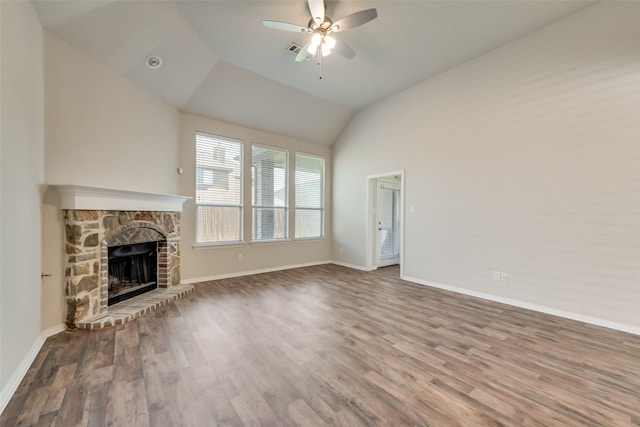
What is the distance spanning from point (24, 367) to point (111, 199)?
1810mm

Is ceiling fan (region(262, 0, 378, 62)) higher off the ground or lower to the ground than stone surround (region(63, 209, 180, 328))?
higher

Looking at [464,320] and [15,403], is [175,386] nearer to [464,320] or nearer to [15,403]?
[15,403]

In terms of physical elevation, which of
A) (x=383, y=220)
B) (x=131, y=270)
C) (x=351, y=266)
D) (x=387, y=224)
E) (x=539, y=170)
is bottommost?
(x=351, y=266)

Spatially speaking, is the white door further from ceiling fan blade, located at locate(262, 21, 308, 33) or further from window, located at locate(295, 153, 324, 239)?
ceiling fan blade, located at locate(262, 21, 308, 33)

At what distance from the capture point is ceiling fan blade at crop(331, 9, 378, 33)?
2.61m

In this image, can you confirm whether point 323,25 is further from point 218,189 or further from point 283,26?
point 218,189

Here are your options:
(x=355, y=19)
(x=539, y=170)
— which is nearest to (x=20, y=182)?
(x=355, y=19)

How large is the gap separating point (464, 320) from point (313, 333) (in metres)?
1.84

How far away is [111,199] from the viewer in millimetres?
3145

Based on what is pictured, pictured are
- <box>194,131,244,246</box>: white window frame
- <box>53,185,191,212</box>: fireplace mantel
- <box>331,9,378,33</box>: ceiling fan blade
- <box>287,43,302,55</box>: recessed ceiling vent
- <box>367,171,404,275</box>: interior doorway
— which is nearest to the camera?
<box>331,9,378,33</box>: ceiling fan blade

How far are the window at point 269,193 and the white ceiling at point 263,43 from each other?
2.79ft

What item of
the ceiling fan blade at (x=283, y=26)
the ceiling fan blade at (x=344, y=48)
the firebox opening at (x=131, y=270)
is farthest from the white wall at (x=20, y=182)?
the ceiling fan blade at (x=344, y=48)

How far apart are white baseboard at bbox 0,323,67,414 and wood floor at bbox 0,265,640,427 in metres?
0.05

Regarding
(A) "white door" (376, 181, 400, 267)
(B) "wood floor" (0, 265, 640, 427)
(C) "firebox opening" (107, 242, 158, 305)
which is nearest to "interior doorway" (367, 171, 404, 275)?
(A) "white door" (376, 181, 400, 267)
